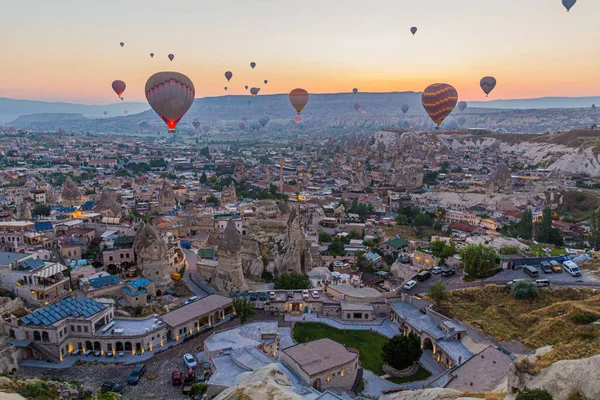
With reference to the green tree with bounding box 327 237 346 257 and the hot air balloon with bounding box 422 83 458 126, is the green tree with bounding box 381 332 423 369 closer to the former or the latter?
the green tree with bounding box 327 237 346 257

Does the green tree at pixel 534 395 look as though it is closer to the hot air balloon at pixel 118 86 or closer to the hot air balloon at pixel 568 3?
the hot air balloon at pixel 568 3

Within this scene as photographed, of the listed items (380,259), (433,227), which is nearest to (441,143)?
(433,227)

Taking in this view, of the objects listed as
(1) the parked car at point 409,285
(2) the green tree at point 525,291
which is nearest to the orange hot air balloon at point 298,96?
(1) the parked car at point 409,285

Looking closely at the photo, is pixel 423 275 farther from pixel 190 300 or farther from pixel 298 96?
pixel 298 96

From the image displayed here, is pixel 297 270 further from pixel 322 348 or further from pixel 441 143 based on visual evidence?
pixel 441 143

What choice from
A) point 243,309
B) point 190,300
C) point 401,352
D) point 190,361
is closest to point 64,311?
point 190,300

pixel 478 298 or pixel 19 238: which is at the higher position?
pixel 19 238

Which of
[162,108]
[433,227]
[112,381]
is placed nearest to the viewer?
[112,381]
